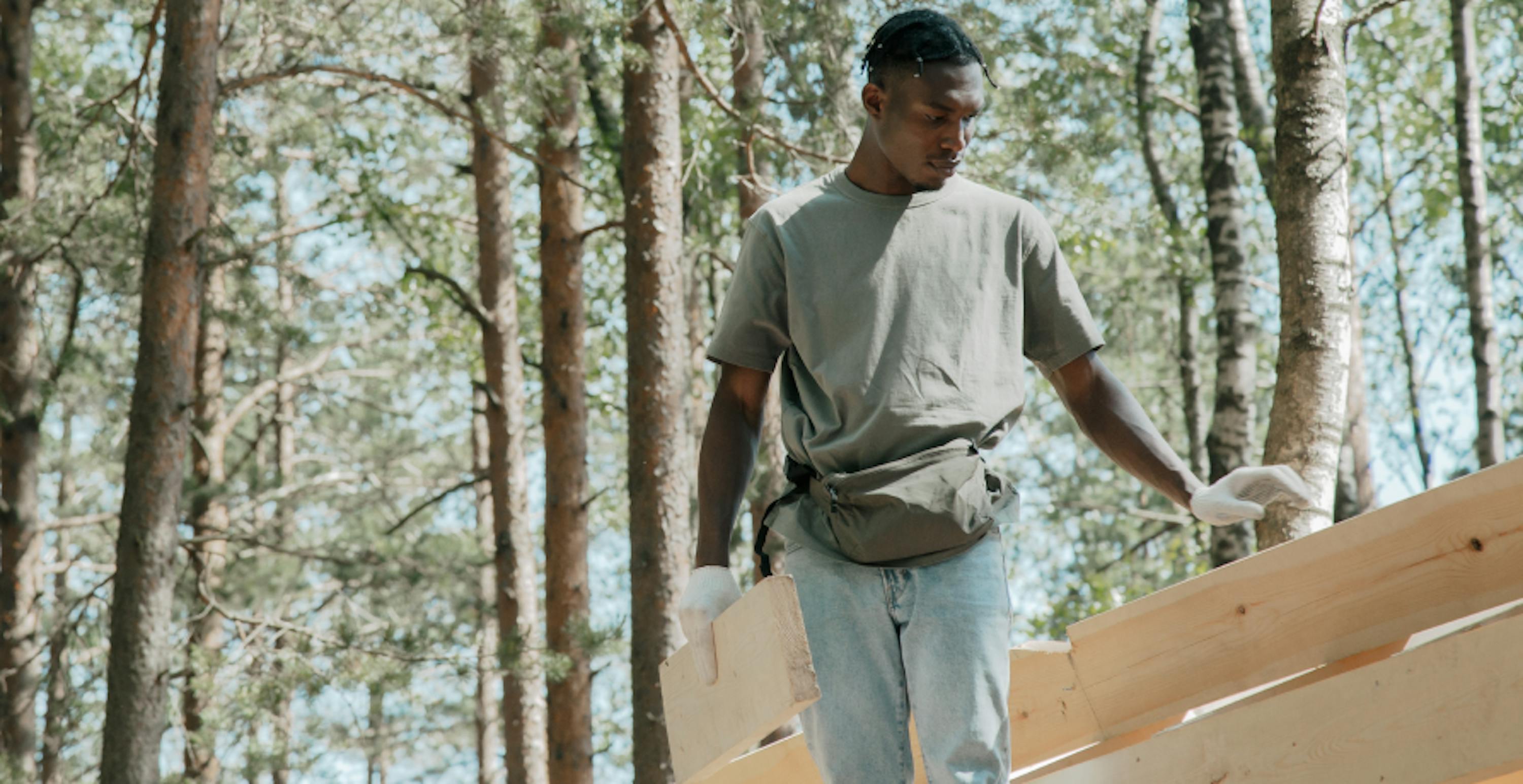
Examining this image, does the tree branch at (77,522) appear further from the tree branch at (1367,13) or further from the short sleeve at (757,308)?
the short sleeve at (757,308)

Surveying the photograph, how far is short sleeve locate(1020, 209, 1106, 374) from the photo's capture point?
268cm

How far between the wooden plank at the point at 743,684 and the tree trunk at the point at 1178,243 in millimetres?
9702

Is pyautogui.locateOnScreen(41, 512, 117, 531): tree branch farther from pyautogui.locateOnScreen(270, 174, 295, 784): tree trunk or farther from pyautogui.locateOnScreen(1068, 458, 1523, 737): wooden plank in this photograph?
Result: pyautogui.locateOnScreen(1068, 458, 1523, 737): wooden plank

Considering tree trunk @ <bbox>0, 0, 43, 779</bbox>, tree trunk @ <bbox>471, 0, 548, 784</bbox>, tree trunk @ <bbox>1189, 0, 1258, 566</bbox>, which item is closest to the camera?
tree trunk @ <bbox>1189, 0, 1258, 566</bbox>

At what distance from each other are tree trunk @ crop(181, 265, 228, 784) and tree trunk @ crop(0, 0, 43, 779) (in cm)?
106

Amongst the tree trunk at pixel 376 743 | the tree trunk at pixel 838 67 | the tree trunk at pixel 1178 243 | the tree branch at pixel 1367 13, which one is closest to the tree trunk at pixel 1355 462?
the tree trunk at pixel 1178 243

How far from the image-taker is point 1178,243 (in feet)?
40.9

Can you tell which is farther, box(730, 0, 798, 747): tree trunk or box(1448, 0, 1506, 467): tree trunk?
box(1448, 0, 1506, 467): tree trunk

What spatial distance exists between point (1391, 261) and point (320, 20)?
1455 cm

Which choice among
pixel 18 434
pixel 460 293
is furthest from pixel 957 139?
pixel 18 434

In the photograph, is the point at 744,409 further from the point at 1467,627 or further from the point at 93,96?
the point at 93,96

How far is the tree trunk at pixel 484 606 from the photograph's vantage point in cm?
1350

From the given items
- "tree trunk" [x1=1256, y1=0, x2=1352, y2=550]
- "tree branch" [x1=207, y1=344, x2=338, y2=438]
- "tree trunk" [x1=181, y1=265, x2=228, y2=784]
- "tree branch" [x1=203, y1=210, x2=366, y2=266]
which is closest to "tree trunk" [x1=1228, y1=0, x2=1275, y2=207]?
"tree trunk" [x1=1256, y1=0, x2=1352, y2=550]

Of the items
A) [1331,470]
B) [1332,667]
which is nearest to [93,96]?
[1331,470]
